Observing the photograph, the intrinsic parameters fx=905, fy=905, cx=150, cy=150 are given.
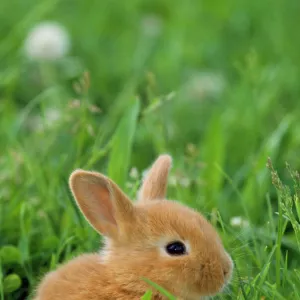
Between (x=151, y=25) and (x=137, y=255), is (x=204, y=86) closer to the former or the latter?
(x=151, y=25)

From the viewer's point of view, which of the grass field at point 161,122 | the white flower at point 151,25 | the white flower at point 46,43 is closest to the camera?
the grass field at point 161,122

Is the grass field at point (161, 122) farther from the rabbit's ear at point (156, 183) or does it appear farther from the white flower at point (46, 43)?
the rabbit's ear at point (156, 183)

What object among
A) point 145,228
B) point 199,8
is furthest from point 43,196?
Answer: point 199,8

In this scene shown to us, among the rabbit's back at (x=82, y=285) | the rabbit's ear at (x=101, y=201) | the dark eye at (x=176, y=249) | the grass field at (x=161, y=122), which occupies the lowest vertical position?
the grass field at (x=161, y=122)

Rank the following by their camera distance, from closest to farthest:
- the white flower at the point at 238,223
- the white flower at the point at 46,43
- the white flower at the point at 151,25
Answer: the white flower at the point at 238,223 → the white flower at the point at 46,43 → the white flower at the point at 151,25

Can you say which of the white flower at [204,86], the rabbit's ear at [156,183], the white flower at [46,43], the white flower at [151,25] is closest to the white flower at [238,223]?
the rabbit's ear at [156,183]

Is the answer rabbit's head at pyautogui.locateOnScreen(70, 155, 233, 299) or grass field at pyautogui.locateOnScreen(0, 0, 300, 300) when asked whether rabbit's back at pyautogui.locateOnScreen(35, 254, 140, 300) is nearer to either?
rabbit's head at pyautogui.locateOnScreen(70, 155, 233, 299)

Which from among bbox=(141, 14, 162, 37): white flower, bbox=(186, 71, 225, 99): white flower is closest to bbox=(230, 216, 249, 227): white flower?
bbox=(186, 71, 225, 99): white flower
